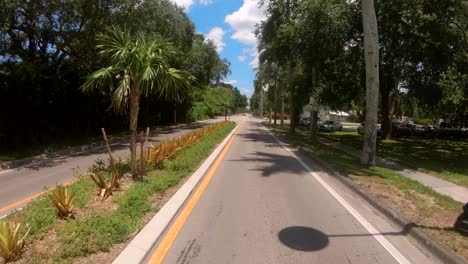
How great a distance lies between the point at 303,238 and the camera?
6.26 metres

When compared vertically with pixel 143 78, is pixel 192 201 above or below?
below

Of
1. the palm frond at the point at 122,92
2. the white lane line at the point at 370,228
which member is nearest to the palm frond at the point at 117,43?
the palm frond at the point at 122,92

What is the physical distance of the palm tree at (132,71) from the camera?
9.48 metres

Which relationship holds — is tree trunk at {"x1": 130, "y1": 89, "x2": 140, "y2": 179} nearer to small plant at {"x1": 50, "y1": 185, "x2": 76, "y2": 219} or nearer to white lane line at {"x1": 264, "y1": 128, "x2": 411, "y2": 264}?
small plant at {"x1": 50, "y1": 185, "x2": 76, "y2": 219}

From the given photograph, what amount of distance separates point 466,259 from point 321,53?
62.3 feet

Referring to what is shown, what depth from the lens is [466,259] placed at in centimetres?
523

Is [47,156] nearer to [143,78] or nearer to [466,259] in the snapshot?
[143,78]

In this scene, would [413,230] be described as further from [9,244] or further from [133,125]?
[133,125]

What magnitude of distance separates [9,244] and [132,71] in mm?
5383

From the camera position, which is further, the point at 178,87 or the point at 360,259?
the point at 178,87

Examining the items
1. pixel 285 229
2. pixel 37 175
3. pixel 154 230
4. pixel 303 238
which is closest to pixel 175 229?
pixel 154 230

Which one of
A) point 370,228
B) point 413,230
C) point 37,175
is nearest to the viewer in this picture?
point 413,230

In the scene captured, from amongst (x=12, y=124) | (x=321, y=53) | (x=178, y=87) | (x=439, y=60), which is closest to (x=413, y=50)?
(x=439, y=60)

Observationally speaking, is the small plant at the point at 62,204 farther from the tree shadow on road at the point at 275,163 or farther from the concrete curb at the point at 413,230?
the tree shadow on road at the point at 275,163
